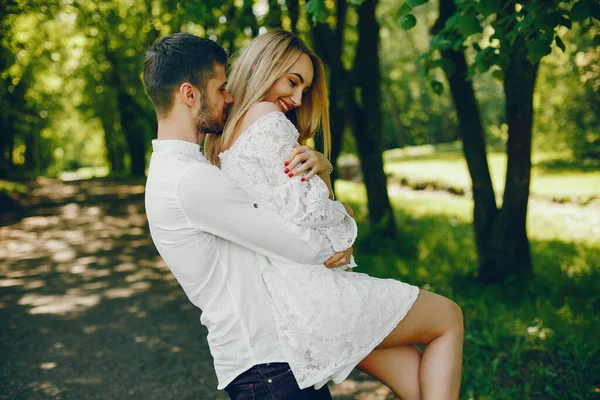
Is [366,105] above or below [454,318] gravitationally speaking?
above

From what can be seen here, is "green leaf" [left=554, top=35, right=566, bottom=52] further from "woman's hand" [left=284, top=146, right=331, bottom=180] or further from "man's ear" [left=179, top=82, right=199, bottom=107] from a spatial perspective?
"man's ear" [left=179, top=82, right=199, bottom=107]

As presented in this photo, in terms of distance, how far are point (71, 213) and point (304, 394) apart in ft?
44.7

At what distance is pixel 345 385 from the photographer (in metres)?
4.50

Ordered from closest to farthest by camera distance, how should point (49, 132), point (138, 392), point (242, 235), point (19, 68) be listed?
point (242, 235) < point (138, 392) < point (19, 68) < point (49, 132)

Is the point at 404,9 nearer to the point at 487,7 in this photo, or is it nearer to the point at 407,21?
the point at 407,21

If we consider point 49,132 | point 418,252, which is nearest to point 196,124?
point 418,252

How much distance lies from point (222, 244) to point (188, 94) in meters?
0.62

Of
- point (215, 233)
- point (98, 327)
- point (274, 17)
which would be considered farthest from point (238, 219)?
point (274, 17)

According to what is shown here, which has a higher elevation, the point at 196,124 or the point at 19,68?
the point at 19,68

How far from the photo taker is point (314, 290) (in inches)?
81.7

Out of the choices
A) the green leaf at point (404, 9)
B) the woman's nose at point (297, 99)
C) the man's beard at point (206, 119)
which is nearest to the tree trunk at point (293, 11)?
the green leaf at point (404, 9)

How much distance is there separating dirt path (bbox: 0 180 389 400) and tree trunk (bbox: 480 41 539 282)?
2.75 metres

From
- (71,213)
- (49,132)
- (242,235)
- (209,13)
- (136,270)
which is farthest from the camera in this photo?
(49,132)

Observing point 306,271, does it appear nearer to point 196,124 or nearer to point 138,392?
point 196,124
